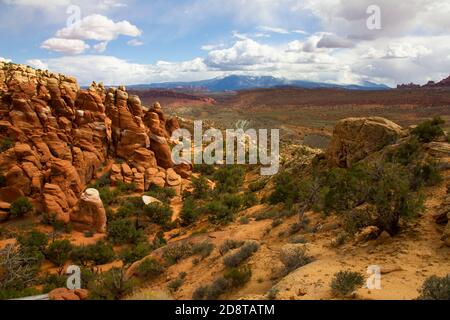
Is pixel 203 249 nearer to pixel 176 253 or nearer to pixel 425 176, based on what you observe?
pixel 176 253

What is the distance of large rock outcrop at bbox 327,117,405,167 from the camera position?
21859 mm

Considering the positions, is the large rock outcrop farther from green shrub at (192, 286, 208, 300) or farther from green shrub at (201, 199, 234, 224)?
green shrub at (192, 286, 208, 300)

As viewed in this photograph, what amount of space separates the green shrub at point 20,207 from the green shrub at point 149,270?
14.4 meters

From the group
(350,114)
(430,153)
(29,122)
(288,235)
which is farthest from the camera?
(350,114)

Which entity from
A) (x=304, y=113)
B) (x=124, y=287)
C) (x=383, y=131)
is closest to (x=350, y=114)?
(x=304, y=113)

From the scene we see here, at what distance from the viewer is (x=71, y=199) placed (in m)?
26.9

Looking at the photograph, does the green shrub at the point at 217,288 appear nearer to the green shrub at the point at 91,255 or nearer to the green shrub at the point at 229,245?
the green shrub at the point at 229,245

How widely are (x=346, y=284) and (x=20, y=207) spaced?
24.6m

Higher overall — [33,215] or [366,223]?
[366,223]

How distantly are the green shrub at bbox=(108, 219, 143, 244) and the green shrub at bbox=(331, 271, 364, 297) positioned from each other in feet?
58.1

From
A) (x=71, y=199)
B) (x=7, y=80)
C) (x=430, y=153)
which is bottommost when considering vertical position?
(x=71, y=199)
